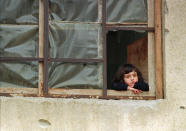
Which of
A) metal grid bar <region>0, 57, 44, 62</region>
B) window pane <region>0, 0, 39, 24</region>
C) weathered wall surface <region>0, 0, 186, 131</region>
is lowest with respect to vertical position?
weathered wall surface <region>0, 0, 186, 131</region>

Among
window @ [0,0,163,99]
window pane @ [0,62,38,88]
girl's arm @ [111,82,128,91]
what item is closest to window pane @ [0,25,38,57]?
window @ [0,0,163,99]

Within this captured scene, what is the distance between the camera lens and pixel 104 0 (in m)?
3.47

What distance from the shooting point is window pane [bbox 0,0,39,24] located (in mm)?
3451

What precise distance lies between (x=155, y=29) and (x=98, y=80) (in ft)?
2.69

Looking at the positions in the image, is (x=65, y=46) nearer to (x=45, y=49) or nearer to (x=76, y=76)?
(x=45, y=49)

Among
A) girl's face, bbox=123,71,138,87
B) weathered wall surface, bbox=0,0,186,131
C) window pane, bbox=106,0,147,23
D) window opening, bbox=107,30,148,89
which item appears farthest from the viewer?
window opening, bbox=107,30,148,89

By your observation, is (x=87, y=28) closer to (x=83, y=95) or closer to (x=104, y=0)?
(x=104, y=0)

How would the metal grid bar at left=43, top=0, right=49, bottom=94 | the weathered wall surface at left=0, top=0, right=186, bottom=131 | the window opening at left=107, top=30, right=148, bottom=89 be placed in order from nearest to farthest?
the weathered wall surface at left=0, top=0, right=186, bottom=131 < the metal grid bar at left=43, top=0, right=49, bottom=94 < the window opening at left=107, top=30, right=148, bottom=89

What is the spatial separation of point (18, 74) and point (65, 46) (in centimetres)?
58

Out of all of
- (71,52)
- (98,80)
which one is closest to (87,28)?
(71,52)

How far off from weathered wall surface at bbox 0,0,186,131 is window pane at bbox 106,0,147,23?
1.21 feet

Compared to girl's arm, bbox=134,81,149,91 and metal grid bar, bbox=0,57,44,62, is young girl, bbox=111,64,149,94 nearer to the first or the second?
Result: girl's arm, bbox=134,81,149,91

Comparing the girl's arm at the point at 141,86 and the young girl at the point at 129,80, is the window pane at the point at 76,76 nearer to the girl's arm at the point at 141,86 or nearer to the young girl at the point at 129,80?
the young girl at the point at 129,80

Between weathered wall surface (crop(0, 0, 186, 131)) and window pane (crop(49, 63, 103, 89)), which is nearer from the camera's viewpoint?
weathered wall surface (crop(0, 0, 186, 131))
